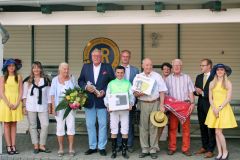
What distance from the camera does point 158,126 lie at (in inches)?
347

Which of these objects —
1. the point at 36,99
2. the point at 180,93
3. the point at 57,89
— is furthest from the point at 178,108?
the point at 36,99

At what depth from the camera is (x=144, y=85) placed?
873cm

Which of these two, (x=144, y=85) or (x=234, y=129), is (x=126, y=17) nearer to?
(x=144, y=85)

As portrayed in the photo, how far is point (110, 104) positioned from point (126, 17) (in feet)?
5.05

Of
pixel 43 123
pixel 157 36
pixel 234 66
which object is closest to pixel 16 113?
pixel 43 123

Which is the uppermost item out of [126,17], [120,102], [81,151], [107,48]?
[126,17]

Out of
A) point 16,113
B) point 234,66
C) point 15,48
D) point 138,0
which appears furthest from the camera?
point 15,48

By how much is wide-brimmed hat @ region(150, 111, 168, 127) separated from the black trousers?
710 mm

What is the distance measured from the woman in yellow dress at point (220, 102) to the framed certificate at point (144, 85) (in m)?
1.01

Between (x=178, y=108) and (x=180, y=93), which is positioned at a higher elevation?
(x=180, y=93)

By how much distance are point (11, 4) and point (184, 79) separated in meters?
3.35

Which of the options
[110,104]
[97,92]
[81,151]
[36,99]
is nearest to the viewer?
[110,104]

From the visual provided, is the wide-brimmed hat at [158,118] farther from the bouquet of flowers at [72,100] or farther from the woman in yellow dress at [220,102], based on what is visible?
the bouquet of flowers at [72,100]

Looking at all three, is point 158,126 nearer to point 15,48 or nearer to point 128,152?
point 128,152
